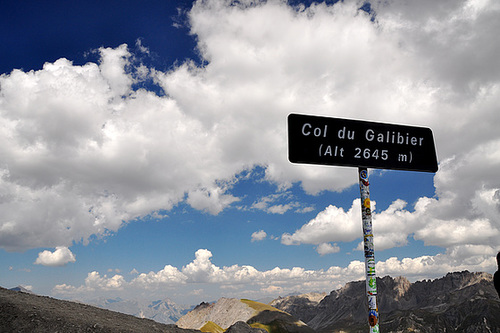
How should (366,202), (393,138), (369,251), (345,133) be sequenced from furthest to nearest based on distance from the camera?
1. (393,138)
2. (345,133)
3. (366,202)
4. (369,251)

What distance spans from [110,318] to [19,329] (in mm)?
16016

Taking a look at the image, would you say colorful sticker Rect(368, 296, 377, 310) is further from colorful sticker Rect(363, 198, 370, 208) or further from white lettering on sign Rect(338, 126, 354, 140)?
white lettering on sign Rect(338, 126, 354, 140)

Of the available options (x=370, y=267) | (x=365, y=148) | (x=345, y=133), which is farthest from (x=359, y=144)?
(x=370, y=267)

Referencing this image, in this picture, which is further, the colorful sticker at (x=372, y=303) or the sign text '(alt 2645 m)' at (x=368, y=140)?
the sign text '(alt 2645 m)' at (x=368, y=140)

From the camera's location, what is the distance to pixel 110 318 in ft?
158

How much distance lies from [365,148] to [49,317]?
42256mm

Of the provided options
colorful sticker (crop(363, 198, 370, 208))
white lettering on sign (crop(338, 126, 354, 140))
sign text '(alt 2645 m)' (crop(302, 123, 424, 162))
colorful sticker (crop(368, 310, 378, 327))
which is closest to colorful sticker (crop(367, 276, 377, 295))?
colorful sticker (crop(368, 310, 378, 327))

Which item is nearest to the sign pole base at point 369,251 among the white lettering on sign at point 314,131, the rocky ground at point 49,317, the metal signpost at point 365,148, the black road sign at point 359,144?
the metal signpost at point 365,148

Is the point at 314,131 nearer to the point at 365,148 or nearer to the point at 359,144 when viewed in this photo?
the point at 359,144

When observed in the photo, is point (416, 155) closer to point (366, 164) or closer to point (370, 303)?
point (366, 164)

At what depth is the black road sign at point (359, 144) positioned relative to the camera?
5.79m

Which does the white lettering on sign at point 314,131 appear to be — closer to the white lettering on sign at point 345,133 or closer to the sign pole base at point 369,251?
the white lettering on sign at point 345,133

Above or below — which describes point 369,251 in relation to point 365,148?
below

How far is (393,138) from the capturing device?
20.4 ft
